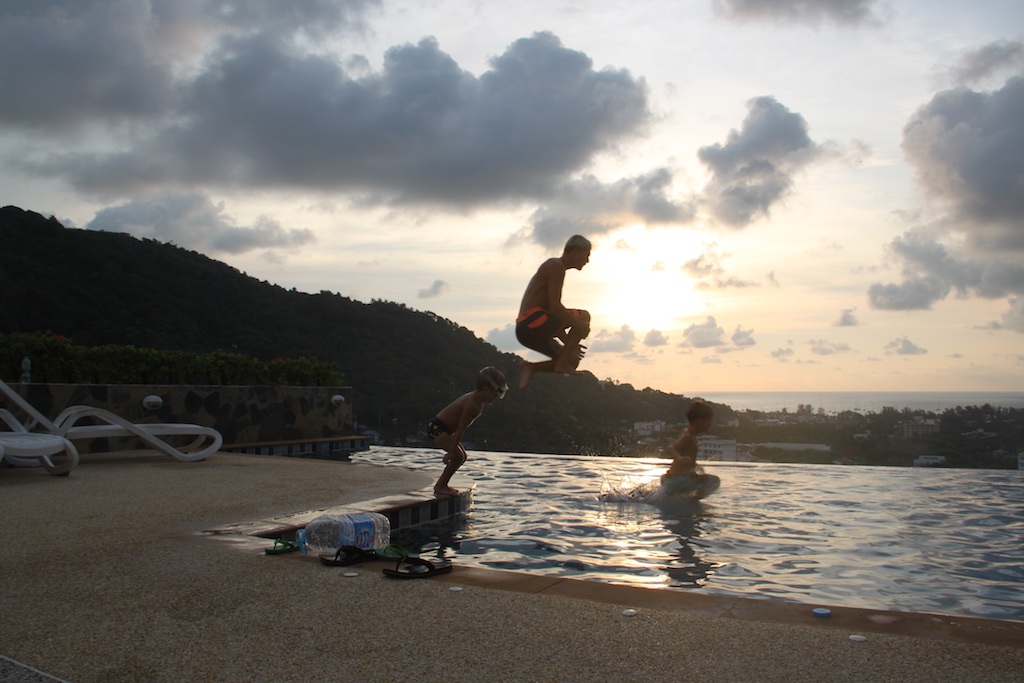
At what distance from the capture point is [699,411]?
859 cm

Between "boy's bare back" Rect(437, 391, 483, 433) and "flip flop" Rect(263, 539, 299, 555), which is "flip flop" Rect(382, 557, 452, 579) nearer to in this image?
"flip flop" Rect(263, 539, 299, 555)

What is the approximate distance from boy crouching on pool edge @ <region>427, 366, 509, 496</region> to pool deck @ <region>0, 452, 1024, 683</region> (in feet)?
9.07

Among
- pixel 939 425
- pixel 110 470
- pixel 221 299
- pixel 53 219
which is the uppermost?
pixel 53 219

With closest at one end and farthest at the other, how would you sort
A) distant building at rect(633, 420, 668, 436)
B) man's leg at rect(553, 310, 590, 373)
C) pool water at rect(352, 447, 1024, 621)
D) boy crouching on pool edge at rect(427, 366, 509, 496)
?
pool water at rect(352, 447, 1024, 621), man's leg at rect(553, 310, 590, 373), boy crouching on pool edge at rect(427, 366, 509, 496), distant building at rect(633, 420, 668, 436)

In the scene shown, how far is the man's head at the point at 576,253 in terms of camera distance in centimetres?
619

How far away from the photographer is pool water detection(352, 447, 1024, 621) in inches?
185

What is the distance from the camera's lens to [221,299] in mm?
33031

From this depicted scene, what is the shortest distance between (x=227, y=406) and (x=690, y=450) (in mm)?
9150

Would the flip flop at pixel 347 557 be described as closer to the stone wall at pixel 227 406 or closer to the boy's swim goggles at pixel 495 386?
the boy's swim goggles at pixel 495 386

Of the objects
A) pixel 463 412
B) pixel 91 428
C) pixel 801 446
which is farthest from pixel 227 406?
pixel 801 446

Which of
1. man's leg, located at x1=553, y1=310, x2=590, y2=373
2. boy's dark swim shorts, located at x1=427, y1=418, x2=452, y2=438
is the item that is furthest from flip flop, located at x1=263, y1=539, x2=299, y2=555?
boy's dark swim shorts, located at x1=427, y1=418, x2=452, y2=438

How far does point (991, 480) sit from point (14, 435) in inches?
469

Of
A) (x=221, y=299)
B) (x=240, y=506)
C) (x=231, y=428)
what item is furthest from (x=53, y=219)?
(x=240, y=506)

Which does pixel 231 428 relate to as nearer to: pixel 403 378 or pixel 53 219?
pixel 403 378
